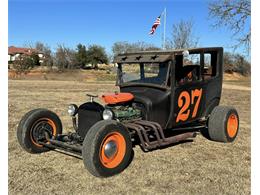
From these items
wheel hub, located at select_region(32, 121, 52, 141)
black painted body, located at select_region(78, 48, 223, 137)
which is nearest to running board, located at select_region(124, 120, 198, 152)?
black painted body, located at select_region(78, 48, 223, 137)

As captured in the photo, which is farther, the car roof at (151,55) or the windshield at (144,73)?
the windshield at (144,73)

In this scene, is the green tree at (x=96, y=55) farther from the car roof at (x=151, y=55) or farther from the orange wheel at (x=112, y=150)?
the orange wheel at (x=112, y=150)

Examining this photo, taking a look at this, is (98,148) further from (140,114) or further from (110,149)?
(140,114)

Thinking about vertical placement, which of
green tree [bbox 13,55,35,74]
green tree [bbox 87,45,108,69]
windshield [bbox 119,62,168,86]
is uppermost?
green tree [bbox 87,45,108,69]

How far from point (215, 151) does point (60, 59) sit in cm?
5265

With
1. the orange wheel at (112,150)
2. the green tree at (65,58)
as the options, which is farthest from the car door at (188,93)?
the green tree at (65,58)

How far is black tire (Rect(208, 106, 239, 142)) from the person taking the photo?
7.13 metres

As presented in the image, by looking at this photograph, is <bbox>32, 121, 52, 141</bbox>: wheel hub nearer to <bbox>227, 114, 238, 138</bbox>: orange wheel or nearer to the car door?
the car door

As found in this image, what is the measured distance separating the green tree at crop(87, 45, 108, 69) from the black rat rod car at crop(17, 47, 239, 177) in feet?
181

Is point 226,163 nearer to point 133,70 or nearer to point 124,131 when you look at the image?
point 124,131

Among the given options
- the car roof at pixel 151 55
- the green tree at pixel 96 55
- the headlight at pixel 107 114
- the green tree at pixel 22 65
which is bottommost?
the headlight at pixel 107 114

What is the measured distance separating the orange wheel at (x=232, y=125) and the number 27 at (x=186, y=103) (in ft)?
2.80

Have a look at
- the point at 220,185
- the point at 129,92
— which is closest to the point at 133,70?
the point at 129,92

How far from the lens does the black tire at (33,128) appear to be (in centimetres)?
605
